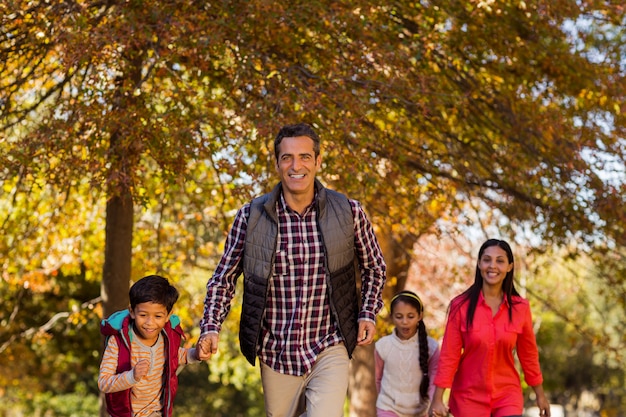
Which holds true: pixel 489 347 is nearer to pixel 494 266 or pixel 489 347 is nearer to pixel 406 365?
pixel 494 266

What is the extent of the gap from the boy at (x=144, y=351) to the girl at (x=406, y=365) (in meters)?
2.09

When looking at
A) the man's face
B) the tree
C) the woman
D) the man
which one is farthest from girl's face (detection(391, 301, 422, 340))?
the man's face

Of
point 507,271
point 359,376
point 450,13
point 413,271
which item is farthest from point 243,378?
point 507,271

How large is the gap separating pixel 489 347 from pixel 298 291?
175cm

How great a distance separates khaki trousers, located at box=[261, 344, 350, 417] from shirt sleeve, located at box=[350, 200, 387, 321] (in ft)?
0.85

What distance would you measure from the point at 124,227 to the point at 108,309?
870 millimetres

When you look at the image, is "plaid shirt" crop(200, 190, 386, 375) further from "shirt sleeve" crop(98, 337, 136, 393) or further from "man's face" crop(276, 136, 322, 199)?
"shirt sleeve" crop(98, 337, 136, 393)

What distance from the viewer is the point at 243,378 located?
78.5ft

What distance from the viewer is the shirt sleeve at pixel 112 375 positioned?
454cm

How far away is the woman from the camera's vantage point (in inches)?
228

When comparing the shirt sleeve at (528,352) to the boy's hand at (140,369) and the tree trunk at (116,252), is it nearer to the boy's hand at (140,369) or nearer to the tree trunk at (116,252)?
the boy's hand at (140,369)

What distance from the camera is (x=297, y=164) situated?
15.3 ft

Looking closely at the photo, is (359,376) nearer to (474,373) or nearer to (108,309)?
(108,309)

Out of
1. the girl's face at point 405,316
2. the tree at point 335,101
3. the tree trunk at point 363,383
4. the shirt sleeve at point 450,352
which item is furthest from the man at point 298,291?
the tree trunk at point 363,383
